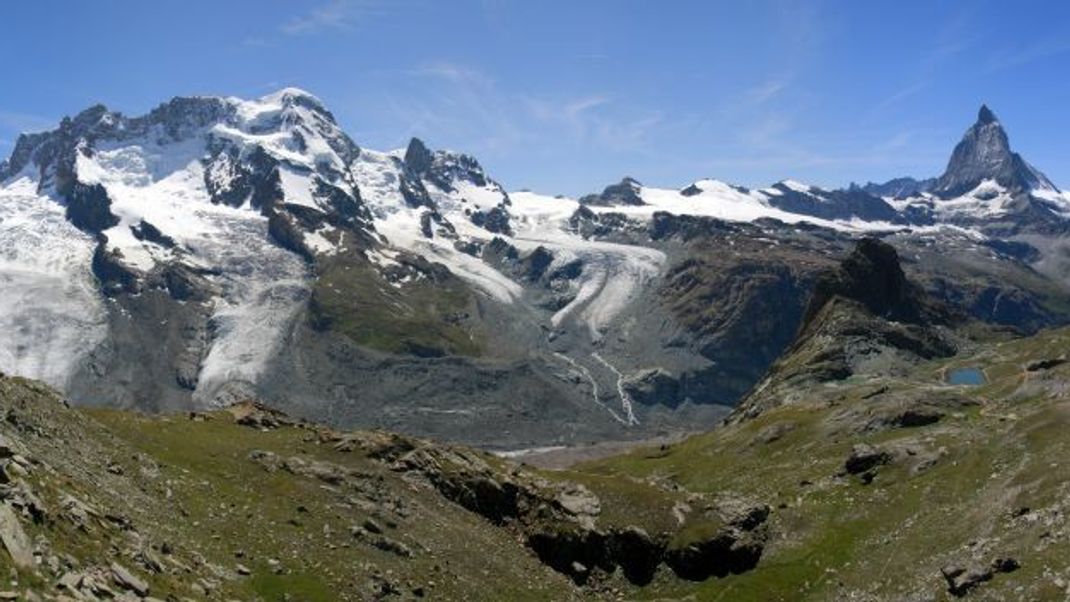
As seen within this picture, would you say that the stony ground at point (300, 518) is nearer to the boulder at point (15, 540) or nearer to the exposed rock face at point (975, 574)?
the boulder at point (15, 540)

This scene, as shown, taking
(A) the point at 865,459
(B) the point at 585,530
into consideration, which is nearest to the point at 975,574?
(B) the point at 585,530

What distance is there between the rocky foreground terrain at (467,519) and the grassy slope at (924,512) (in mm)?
250

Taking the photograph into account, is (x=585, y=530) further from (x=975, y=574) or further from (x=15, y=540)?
(x=15, y=540)

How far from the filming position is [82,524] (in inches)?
1743

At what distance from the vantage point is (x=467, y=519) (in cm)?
8294

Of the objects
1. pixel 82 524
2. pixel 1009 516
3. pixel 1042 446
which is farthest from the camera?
pixel 1042 446

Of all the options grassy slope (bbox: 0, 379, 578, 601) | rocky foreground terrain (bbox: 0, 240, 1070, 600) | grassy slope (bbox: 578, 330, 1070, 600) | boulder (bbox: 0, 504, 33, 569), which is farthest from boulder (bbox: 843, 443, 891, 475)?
boulder (bbox: 0, 504, 33, 569)

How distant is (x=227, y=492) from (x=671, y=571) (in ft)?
119

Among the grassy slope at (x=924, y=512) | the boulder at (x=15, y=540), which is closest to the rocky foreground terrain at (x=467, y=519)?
the boulder at (x=15, y=540)

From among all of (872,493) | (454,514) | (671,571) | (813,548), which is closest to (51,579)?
(454,514)

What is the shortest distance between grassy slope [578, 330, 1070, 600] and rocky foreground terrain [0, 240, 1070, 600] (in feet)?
0.82

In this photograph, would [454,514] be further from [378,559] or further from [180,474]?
[180,474]

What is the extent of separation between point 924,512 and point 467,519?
3752cm

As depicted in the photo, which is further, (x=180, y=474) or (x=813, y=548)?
(x=813, y=548)
